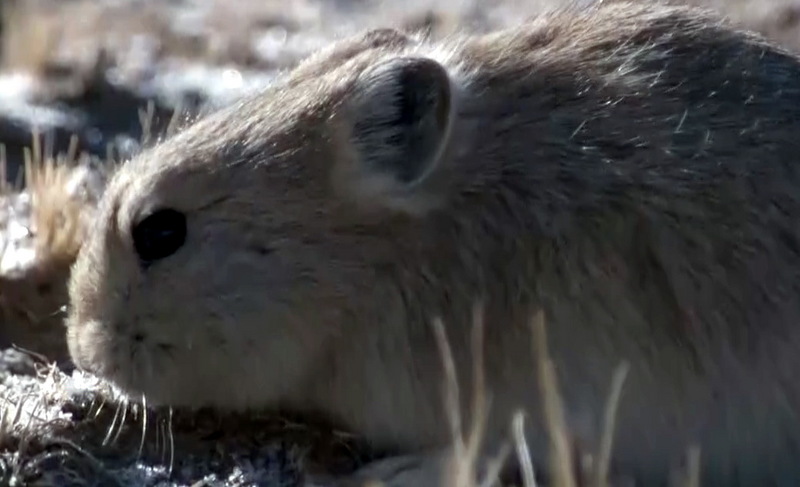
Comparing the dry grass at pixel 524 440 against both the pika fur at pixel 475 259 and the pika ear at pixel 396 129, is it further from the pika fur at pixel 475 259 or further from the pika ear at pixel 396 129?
the pika ear at pixel 396 129

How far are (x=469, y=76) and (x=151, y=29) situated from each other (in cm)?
967

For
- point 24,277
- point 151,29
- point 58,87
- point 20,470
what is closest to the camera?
point 20,470

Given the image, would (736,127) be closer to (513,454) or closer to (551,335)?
(551,335)

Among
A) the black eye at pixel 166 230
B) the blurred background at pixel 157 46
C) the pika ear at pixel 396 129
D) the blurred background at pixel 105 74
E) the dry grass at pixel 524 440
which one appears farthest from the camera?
the blurred background at pixel 157 46

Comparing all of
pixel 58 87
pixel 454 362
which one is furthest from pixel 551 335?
pixel 58 87

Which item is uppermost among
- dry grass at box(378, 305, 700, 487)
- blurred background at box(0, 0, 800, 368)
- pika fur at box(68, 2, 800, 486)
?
blurred background at box(0, 0, 800, 368)

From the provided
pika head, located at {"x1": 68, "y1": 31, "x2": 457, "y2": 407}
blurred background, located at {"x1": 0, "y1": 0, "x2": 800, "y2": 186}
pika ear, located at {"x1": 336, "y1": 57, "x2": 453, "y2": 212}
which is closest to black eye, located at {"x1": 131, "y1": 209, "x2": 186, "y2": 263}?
pika head, located at {"x1": 68, "y1": 31, "x2": 457, "y2": 407}

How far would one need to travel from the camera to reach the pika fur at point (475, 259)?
5008mm

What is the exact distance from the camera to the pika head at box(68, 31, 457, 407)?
5.04 meters

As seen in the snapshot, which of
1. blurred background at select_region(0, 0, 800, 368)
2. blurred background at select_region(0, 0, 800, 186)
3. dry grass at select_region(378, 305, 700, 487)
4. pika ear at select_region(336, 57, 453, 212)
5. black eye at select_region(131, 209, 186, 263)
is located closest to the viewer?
dry grass at select_region(378, 305, 700, 487)

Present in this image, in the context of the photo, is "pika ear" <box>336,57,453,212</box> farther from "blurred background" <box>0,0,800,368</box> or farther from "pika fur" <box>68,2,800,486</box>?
"blurred background" <box>0,0,800,368</box>

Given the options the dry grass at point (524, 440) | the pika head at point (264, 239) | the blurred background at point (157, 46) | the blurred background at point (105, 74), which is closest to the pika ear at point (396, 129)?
the pika head at point (264, 239)

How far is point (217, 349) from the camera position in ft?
16.7

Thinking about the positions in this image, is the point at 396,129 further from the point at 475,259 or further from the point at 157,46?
the point at 157,46
